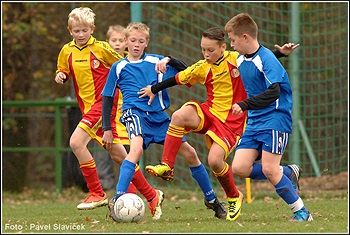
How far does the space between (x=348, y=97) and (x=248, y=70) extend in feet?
15.0

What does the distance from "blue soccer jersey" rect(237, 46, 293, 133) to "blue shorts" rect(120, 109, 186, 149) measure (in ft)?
3.23

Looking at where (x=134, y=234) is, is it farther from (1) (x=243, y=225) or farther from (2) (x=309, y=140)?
(2) (x=309, y=140)

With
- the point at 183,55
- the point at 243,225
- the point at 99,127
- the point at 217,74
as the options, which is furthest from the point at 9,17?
the point at 243,225

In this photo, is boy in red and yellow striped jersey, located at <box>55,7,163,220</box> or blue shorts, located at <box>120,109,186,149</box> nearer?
blue shorts, located at <box>120,109,186,149</box>

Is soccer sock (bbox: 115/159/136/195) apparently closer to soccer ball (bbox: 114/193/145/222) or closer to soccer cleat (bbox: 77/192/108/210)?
soccer ball (bbox: 114/193/145/222)

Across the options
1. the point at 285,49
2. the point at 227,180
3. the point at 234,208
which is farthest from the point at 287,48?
the point at 234,208

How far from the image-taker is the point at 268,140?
22.5 ft

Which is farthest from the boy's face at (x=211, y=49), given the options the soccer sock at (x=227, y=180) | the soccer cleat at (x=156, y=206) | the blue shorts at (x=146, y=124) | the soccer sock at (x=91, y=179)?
the soccer sock at (x=91, y=179)

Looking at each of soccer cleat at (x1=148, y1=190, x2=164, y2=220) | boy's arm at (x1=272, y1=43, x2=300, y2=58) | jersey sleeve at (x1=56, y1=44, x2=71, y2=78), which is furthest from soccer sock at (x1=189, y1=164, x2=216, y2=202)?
jersey sleeve at (x1=56, y1=44, x2=71, y2=78)

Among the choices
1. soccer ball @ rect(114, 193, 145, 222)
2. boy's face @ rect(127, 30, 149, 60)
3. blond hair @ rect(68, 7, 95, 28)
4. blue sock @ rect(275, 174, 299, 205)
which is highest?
blond hair @ rect(68, 7, 95, 28)

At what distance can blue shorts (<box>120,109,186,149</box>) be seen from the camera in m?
7.51

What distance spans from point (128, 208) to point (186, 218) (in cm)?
96

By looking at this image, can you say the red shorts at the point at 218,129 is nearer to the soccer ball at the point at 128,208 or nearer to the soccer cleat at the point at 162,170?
the soccer cleat at the point at 162,170

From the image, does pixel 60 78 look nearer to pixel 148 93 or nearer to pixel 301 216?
pixel 148 93
